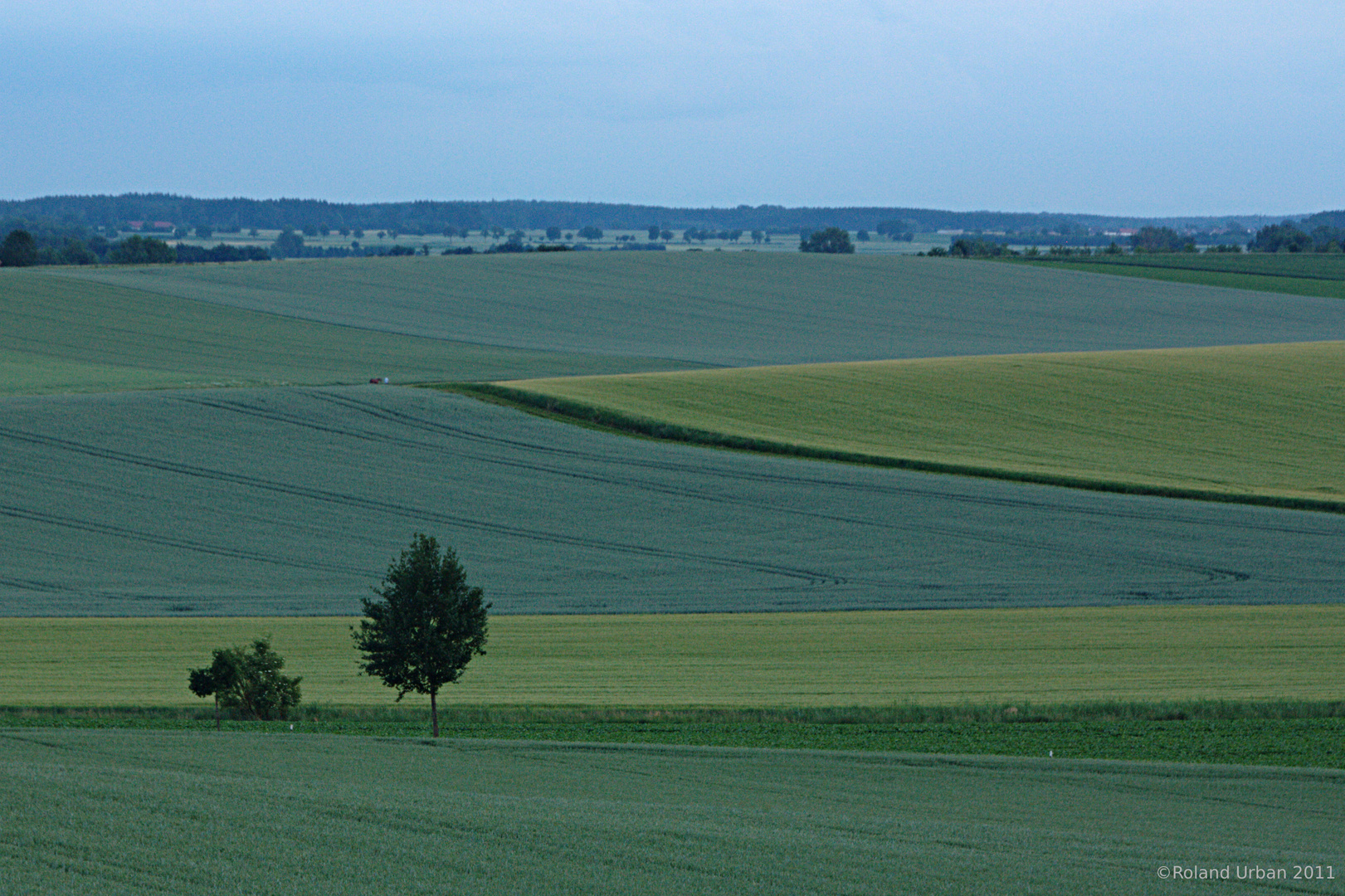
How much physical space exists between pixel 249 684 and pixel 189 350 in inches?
1718

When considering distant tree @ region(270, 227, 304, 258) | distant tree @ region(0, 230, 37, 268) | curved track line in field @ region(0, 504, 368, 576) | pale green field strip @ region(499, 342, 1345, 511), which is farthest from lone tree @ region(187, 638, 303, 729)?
distant tree @ region(270, 227, 304, 258)

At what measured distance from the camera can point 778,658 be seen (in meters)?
22.1

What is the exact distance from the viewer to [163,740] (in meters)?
15.7

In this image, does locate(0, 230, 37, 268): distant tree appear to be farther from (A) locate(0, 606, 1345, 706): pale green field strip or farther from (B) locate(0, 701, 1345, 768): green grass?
(B) locate(0, 701, 1345, 768): green grass

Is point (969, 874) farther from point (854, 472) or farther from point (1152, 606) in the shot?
point (854, 472)

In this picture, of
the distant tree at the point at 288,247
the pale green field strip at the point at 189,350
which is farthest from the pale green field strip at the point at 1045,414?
the distant tree at the point at 288,247

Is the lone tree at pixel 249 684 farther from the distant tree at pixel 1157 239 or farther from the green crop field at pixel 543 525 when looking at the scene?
the distant tree at pixel 1157 239

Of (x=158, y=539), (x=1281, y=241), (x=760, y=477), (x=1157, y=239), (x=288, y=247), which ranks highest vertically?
(x=1157, y=239)

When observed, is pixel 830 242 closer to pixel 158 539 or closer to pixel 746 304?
pixel 746 304

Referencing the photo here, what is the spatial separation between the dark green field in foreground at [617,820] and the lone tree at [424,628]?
1.89 meters

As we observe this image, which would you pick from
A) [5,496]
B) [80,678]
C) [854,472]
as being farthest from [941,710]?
[5,496]

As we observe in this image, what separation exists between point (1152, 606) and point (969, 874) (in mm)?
16394

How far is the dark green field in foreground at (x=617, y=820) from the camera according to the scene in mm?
10047

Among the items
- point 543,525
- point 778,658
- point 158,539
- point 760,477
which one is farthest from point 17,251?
point 778,658
